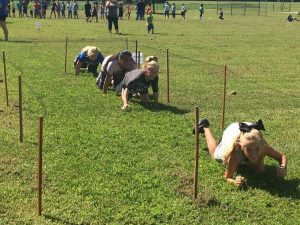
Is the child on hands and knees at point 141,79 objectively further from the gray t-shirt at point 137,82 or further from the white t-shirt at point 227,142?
the white t-shirt at point 227,142

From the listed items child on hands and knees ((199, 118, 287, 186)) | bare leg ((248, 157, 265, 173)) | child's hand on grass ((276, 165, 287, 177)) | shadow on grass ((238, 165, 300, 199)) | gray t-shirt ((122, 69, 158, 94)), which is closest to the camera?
child on hands and knees ((199, 118, 287, 186))

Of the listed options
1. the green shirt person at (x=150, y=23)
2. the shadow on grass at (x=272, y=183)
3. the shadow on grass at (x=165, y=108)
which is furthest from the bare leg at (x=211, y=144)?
the green shirt person at (x=150, y=23)

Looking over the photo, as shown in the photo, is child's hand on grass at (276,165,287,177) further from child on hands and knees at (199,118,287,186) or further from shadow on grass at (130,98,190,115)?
shadow on grass at (130,98,190,115)

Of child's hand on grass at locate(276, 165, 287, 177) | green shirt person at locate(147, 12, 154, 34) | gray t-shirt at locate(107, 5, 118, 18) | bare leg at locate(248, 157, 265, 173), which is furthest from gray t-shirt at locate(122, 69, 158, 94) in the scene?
green shirt person at locate(147, 12, 154, 34)

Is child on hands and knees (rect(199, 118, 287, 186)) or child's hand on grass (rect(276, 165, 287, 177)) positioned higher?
child on hands and knees (rect(199, 118, 287, 186))

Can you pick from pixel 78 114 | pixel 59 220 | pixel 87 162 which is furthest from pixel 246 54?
pixel 59 220

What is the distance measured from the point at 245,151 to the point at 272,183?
71 cm

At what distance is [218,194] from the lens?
5453mm

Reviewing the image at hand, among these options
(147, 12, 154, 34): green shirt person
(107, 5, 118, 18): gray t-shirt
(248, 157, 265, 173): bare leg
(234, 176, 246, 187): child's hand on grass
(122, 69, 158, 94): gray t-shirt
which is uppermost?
(107, 5, 118, 18): gray t-shirt

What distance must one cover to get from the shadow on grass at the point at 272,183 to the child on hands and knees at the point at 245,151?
10 cm

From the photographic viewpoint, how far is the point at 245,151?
5391 millimetres

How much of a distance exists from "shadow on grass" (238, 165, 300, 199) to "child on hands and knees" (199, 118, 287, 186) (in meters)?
0.10

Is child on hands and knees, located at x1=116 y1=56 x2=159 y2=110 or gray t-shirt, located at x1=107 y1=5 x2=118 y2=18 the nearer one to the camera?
child on hands and knees, located at x1=116 y1=56 x2=159 y2=110

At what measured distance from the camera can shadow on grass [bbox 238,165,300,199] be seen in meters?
5.54
